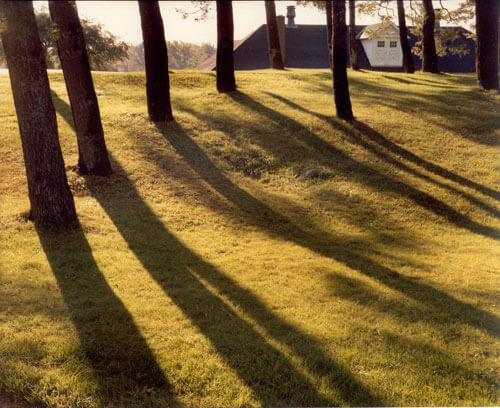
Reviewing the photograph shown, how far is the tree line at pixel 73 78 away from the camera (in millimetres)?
7970

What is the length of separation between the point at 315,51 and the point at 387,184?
1513 inches

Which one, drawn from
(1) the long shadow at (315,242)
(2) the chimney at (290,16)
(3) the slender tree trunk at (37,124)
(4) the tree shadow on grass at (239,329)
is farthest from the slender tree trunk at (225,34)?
(2) the chimney at (290,16)

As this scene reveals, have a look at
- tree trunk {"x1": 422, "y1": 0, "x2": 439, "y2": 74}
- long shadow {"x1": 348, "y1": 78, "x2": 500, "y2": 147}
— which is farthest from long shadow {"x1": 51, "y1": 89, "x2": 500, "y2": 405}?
tree trunk {"x1": 422, "y1": 0, "x2": 439, "y2": 74}

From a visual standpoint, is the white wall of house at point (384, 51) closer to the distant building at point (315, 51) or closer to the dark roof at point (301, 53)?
the distant building at point (315, 51)

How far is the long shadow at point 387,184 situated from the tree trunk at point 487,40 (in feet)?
27.9

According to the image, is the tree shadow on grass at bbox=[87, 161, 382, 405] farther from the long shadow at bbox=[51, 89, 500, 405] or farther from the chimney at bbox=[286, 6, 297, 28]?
the chimney at bbox=[286, 6, 297, 28]

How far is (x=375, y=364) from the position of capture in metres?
5.04

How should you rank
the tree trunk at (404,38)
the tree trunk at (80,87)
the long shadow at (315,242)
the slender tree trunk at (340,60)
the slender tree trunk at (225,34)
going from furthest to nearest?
the tree trunk at (404,38) < the slender tree trunk at (225,34) < the slender tree trunk at (340,60) < the tree trunk at (80,87) < the long shadow at (315,242)

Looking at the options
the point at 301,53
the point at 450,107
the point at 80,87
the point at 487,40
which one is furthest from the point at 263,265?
the point at 301,53

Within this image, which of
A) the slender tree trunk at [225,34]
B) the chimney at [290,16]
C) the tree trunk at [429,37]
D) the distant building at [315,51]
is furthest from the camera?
the chimney at [290,16]

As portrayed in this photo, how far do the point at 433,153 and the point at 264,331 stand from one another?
10.0m

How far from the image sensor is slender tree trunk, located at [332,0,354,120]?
1386 centimetres

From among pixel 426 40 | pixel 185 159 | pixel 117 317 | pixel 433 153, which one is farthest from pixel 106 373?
pixel 426 40

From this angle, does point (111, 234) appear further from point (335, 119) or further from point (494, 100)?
point (494, 100)
